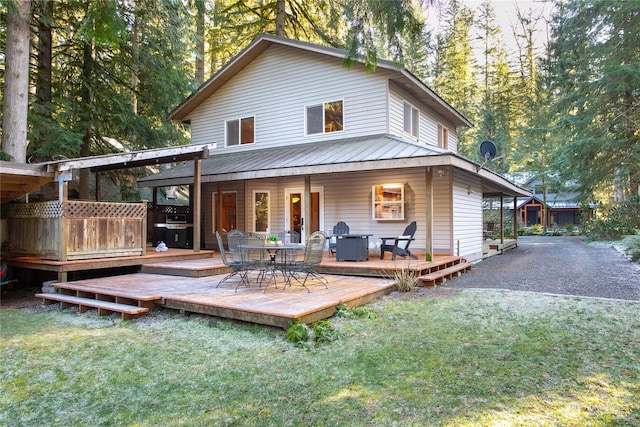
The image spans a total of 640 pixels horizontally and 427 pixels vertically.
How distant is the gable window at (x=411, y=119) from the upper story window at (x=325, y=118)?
1.95m

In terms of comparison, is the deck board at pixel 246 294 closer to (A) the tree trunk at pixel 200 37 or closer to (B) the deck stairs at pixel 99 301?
(B) the deck stairs at pixel 99 301

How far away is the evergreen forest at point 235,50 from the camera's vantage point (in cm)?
420

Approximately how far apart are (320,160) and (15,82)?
21.8 feet

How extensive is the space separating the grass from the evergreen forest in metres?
2.95

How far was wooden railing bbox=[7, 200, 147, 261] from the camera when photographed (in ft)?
24.5

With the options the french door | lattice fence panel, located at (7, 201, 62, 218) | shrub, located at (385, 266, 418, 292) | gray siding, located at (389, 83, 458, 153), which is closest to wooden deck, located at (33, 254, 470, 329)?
shrub, located at (385, 266, 418, 292)

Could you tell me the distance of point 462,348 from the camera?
400 centimetres

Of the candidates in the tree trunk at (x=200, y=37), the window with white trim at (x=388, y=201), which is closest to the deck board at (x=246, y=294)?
the window with white trim at (x=388, y=201)

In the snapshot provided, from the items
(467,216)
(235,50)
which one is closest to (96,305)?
(467,216)

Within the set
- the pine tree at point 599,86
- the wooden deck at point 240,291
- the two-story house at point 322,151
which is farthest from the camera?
the pine tree at point 599,86

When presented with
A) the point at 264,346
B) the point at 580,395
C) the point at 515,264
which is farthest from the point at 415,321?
the point at 515,264

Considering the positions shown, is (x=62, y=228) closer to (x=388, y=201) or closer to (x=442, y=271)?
(x=442, y=271)

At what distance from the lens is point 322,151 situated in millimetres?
10906

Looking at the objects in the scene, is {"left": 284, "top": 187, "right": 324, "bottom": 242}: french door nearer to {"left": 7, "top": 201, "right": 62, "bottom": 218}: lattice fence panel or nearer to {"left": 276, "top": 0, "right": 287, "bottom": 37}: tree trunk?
{"left": 7, "top": 201, "right": 62, "bottom": 218}: lattice fence panel
